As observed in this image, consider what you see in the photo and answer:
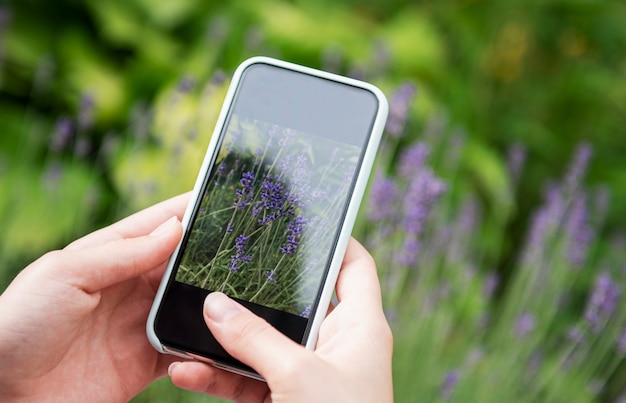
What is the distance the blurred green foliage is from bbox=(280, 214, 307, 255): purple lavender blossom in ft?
2.62

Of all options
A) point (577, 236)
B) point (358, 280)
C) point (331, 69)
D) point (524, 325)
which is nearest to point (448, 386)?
point (524, 325)

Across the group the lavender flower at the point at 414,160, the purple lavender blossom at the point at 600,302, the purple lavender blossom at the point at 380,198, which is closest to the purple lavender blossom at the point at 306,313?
the purple lavender blossom at the point at 380,198

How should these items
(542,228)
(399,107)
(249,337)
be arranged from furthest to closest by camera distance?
(542,228) → (399,107) → (249,337)

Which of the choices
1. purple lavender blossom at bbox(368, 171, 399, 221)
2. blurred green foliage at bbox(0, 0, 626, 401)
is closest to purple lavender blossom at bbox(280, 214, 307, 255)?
purple lavender blossom at bbox(368, 171, 399, 221)

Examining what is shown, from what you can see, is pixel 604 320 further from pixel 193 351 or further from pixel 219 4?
pixel 219 4

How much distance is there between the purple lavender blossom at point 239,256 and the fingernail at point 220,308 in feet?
0.22

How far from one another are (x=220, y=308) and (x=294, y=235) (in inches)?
6.5

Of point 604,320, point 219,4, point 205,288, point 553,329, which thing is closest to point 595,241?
point 553,329

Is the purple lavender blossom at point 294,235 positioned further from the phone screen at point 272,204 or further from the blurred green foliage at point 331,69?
the blurred green foliage at point 331,69

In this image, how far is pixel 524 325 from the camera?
5.10 ft

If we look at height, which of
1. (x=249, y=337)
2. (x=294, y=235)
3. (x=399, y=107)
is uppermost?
(x=399, y=107)

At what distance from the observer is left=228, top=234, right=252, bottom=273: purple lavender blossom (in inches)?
42.6

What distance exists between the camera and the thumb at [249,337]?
907 mm

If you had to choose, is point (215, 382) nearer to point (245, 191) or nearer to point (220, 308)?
point (220, 308)
